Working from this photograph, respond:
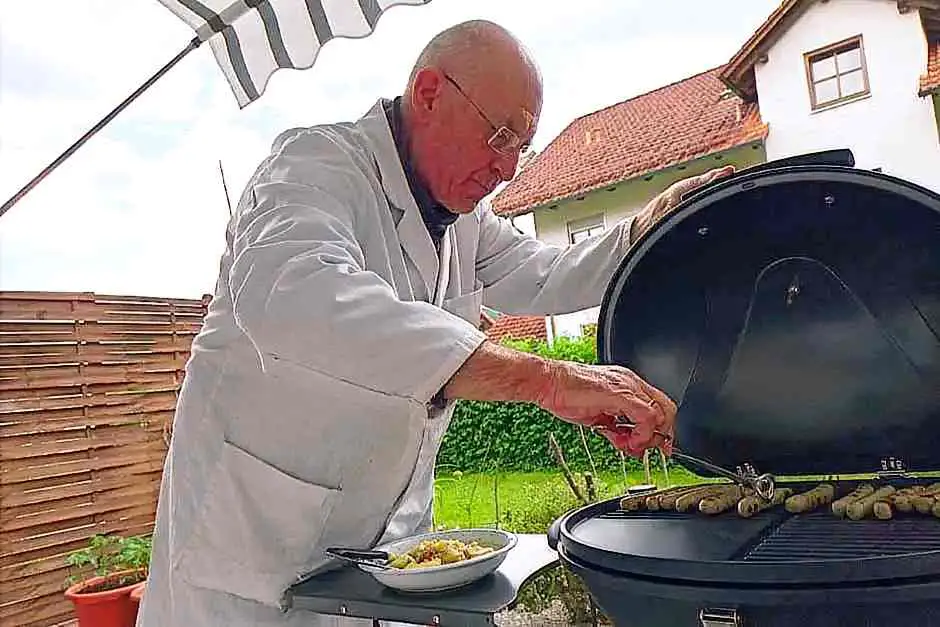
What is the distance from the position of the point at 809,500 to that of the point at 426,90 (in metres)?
0.84

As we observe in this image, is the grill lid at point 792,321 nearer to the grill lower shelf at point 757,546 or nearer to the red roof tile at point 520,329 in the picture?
the grill lower shelf at point 757,546

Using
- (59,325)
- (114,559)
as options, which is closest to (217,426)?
(114,559)

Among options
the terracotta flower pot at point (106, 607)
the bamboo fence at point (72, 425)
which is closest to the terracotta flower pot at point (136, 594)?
the terracotta flower pot at point (106, 607)

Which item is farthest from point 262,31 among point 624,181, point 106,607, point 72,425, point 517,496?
point 72,425

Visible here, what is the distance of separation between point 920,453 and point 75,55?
312cm

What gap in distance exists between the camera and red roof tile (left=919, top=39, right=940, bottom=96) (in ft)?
7.11

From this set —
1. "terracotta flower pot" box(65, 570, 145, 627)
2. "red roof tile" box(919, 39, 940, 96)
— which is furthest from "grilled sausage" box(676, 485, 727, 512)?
"terracotta flower pot" box(65, 570, 145, 627)

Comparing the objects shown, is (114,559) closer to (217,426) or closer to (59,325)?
(59,325)

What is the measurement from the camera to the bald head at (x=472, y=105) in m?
1.32

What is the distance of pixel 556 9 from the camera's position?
296cm

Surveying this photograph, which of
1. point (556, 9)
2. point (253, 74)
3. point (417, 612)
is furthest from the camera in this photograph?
point (556, 9)

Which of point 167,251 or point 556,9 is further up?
point 556,9

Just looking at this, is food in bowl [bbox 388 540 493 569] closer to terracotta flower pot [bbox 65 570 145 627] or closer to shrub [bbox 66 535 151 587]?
terracotta flower pot [bbox 65 570 145 627]

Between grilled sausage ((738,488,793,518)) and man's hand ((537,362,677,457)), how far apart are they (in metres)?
0.21
